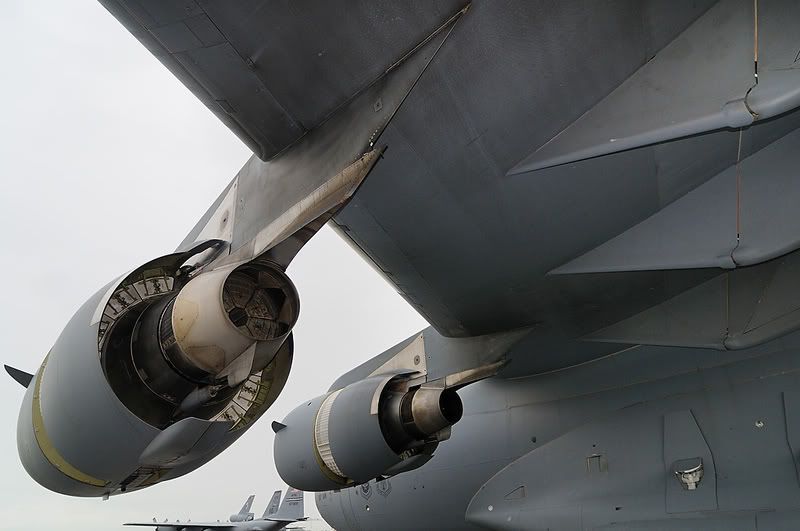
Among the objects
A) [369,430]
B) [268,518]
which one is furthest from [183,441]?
[268,518]

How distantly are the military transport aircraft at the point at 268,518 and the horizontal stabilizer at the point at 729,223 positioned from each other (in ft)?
83.8

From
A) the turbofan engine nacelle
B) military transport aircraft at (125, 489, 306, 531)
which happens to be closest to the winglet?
the turbofan engine nacelle

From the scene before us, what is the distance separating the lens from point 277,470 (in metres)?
6.85

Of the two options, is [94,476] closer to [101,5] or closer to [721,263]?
[101,5]

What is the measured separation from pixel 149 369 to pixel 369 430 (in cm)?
276

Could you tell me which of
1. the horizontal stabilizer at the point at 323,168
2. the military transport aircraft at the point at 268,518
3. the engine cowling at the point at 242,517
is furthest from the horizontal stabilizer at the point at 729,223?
the engine cowling at the point at 242,517

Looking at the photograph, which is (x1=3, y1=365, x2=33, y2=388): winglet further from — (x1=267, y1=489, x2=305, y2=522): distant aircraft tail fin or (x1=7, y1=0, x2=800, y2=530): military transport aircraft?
(x1=267, y1=489, x2=305, y2=522): distant aircraft tail fin

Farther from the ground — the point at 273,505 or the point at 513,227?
the point at 273,505

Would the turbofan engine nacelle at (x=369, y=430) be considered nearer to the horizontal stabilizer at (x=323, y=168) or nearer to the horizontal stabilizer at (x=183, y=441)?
the horizontal stabilizer at (x=183, y=441)

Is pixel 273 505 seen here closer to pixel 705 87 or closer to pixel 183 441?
pixel 183 441

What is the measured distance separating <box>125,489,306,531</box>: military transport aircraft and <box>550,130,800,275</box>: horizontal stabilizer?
25.5 metres

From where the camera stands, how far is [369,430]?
6.03 meters

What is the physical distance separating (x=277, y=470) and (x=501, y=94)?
4.96m

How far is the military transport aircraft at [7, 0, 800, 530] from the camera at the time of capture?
3264mm
